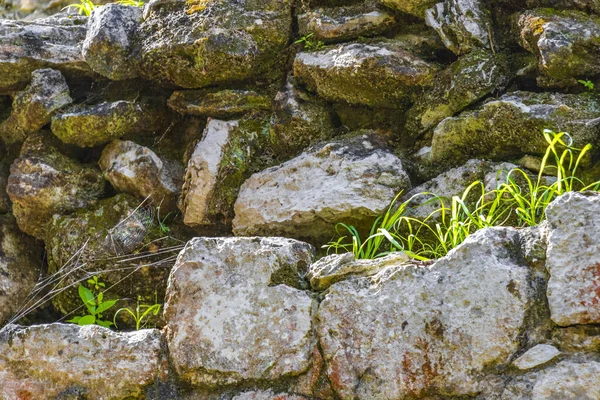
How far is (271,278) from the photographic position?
5.93ft

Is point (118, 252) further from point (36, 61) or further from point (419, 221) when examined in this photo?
point (419, 221)

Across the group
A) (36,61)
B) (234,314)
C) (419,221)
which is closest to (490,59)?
(419,221)

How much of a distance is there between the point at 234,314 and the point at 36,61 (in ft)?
5.97

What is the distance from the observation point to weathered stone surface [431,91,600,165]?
2.03 metres

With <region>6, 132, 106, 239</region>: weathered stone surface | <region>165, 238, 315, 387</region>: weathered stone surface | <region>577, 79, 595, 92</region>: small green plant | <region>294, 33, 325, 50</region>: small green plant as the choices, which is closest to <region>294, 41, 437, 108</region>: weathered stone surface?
<region>294, 33, 325, 50</region>: small green plant

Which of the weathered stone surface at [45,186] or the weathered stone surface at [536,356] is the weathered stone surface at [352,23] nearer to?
the weathered stone surface at [45,186]

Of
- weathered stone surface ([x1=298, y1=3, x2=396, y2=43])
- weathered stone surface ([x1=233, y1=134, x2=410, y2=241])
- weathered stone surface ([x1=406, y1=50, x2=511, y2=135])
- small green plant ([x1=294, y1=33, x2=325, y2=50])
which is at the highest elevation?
weathered stone surface ([x1=298, y1=3, x2=396, y2=43])

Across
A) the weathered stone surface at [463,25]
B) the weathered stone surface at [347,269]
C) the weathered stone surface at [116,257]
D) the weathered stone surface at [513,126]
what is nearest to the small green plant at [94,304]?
the weathered stone surface at [116,257]

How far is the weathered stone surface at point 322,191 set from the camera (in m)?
2.20

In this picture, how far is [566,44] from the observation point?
208cm

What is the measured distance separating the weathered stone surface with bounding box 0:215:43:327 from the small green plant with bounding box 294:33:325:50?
154cm

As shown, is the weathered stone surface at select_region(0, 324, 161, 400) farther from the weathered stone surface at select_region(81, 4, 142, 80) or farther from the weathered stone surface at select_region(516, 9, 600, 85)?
the weathered stone surface at select_region(516, 9, 600, 85)

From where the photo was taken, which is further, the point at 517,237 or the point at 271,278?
the point at 271,278

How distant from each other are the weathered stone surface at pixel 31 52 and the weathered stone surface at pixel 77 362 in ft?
4.89
